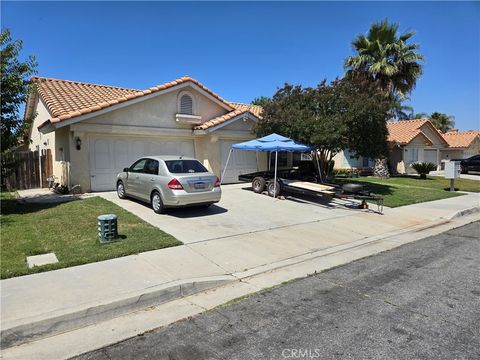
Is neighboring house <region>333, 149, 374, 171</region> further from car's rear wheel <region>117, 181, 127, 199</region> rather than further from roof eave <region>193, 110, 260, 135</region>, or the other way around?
car's rear wheel <region>117, 181, 127, 199</region>

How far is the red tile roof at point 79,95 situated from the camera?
12.6 metres

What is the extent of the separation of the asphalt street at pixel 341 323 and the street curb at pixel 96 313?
69 cm

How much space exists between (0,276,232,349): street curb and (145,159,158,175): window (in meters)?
5.13

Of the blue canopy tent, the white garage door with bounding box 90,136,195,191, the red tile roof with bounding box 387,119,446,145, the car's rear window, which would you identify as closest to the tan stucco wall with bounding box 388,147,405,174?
the red tile roof with bounding box 387,119,446,145

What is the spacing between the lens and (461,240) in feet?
27.4

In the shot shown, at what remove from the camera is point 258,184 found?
47.2 feet

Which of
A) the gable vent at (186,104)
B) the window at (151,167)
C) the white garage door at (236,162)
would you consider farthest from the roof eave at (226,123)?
the window at (151,167)

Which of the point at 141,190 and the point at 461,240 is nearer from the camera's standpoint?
the point at 461,240

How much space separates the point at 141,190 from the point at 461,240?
8477mm

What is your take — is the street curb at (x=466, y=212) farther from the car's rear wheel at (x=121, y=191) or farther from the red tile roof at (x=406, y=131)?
the red tile roof at (x=406, y=131)

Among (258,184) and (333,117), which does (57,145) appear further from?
(333,117)

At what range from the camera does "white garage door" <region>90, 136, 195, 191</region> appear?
13375mm

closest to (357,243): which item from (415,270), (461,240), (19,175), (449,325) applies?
(415,270)

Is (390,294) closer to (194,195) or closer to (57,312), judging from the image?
(57,312)
